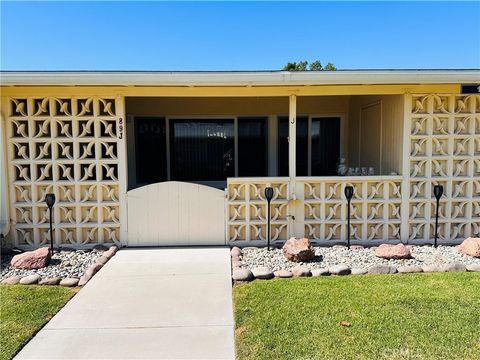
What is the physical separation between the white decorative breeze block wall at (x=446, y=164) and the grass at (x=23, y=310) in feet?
17.5

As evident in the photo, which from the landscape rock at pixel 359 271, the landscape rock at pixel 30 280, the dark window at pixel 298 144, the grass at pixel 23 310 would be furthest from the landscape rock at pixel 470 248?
the landscape rock at pixel 30 280

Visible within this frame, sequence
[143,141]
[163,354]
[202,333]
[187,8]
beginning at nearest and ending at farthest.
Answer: [163,354] → [202,333] → [143,141] → [187,8]

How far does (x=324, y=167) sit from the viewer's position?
8805 millimetres

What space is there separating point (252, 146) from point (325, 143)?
1.72m

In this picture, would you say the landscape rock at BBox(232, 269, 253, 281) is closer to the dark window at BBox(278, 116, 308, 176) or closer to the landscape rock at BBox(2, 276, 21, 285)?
the landscape rock at BBox(2, 276, 21, 285)

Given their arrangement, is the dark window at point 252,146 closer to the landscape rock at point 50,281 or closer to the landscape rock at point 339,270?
the landscape rock at point 339,270

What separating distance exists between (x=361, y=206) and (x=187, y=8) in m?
7.29

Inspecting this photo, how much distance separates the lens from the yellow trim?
18.9 feet

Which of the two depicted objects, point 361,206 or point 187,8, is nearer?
point 361,206

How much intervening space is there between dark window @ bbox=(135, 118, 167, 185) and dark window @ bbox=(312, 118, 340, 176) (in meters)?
3.51

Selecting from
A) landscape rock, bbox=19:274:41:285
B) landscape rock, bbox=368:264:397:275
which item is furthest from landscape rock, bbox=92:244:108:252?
landscape rock, bbox=368:264:397:275

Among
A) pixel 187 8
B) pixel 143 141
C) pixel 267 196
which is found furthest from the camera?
pixel 187 8

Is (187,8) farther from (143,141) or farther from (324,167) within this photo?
(324,167)

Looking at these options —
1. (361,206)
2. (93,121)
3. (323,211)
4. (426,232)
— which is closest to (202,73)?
(93,121)
